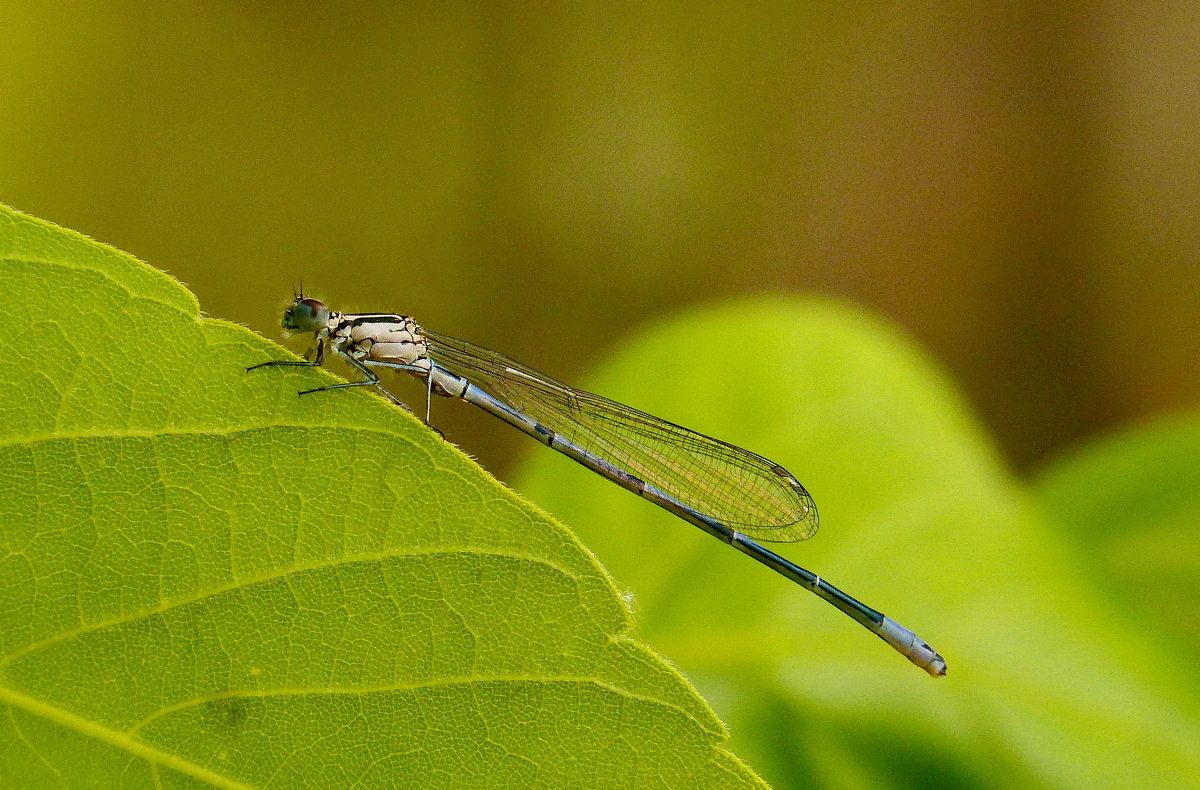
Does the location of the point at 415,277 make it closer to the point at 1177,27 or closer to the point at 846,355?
the point at 846,355

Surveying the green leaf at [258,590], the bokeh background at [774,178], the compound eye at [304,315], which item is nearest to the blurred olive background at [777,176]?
the bokeh background at [774,178]

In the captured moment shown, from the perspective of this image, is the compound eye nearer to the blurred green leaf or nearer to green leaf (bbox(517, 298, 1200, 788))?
green leaf (bbox(517, 298, 1200, 788))

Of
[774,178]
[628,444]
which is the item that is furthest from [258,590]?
[774,178]

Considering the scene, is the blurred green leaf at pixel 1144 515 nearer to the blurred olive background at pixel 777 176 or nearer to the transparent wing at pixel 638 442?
the transparent wing at pixel 638 442

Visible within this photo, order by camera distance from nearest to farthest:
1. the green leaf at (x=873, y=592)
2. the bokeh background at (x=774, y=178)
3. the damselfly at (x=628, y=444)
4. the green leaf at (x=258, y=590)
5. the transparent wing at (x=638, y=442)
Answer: the green leaf at (x=258, y=590)
the green leaf at (x=873, y=592)
the damselfly at (x=628, y=444)
the transparent wing at (x=638, y=442)
the bokeh background at (x=774, y=178)

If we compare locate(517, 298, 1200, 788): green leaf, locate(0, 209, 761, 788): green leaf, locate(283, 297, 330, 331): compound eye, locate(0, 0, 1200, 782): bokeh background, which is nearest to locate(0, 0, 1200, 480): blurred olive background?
locate(0, 0, 1200, 782): bokeh background

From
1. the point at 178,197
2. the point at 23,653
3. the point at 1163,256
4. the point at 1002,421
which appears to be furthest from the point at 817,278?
the point at 23,653
